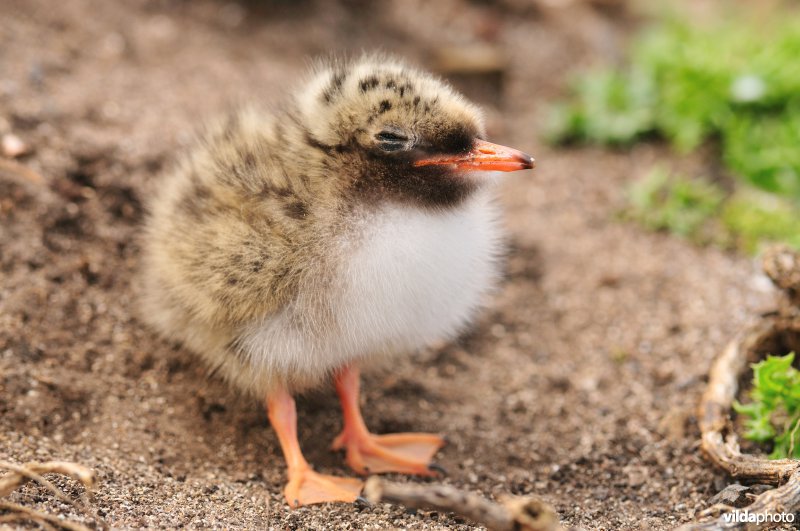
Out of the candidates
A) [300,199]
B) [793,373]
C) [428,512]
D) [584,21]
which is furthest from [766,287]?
[584,21]

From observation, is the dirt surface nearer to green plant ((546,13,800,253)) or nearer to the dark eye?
green plant ((546,13,800,253))

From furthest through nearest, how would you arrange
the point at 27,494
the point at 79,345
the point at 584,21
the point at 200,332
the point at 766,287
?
the point at 584,21, the point at 766,287, the point at 79,345, the point at 200,332, the point at 27,494

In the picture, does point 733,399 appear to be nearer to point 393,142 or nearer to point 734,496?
point 734,496

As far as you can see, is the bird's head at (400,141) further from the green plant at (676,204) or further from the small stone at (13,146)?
the green plant at (676,204)

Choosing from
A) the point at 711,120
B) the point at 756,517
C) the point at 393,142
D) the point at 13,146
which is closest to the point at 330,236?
the point at 393,142

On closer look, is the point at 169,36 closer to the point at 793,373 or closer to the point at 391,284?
the point at 391,284

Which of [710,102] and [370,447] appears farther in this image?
[710,102]

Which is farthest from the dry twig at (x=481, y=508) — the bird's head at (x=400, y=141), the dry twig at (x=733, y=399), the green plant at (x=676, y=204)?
the green plant at (x=676, y=204)
